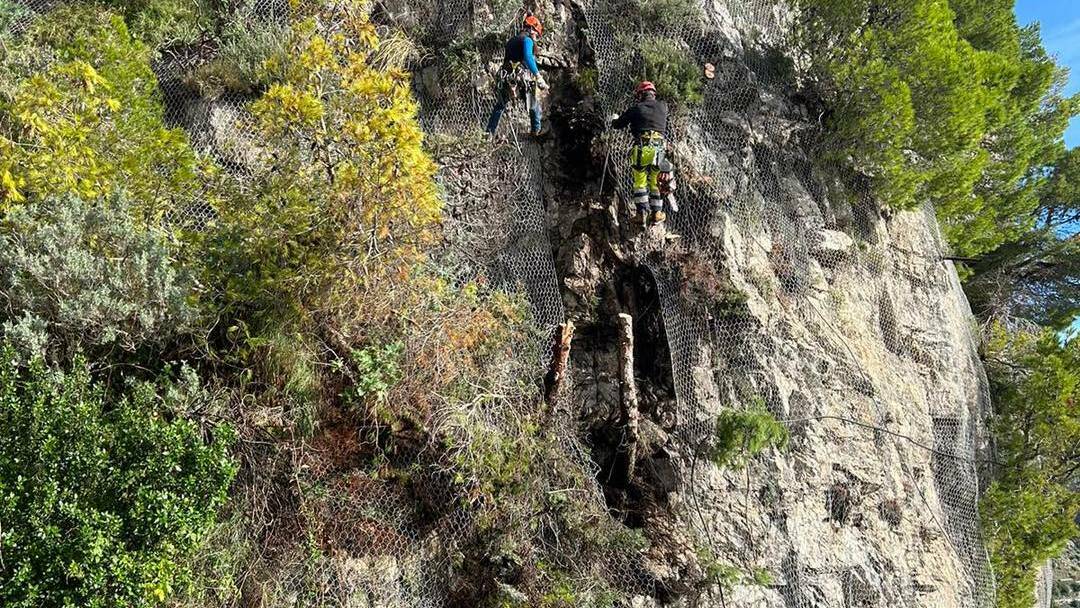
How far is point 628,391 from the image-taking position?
669 centimetres

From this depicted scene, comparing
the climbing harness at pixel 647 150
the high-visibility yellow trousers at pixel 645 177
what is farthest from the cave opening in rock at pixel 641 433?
the climbing harness at pixel 647 150

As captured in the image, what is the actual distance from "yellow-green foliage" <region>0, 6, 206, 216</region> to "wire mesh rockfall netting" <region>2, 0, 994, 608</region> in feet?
2.31

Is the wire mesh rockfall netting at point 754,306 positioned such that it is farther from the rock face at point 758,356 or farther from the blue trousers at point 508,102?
the blue trousers at point 508,102

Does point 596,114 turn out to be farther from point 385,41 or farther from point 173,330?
point 173,330

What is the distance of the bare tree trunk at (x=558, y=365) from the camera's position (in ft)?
20.4

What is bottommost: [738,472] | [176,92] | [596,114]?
[738,472]

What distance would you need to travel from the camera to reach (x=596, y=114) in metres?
8.02

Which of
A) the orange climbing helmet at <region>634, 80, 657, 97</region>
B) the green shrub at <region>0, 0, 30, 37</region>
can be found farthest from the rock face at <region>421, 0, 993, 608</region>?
the green shrub at <region>0, 0, 30, 37</region>

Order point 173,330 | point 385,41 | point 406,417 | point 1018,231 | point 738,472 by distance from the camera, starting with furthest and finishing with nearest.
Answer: point 1018,231 → point 385,41 → point 738,472 → point 406,417 → point 173,330

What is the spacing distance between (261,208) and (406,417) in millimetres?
1819

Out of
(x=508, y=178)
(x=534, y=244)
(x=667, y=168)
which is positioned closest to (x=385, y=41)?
(x=508, y=178)

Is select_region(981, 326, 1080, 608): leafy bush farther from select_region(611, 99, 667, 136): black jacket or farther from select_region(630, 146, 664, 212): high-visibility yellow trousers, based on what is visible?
select_region(611, 99, 667, 136): black jacket

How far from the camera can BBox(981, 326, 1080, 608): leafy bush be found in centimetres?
895

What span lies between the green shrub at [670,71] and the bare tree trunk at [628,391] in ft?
8.81
